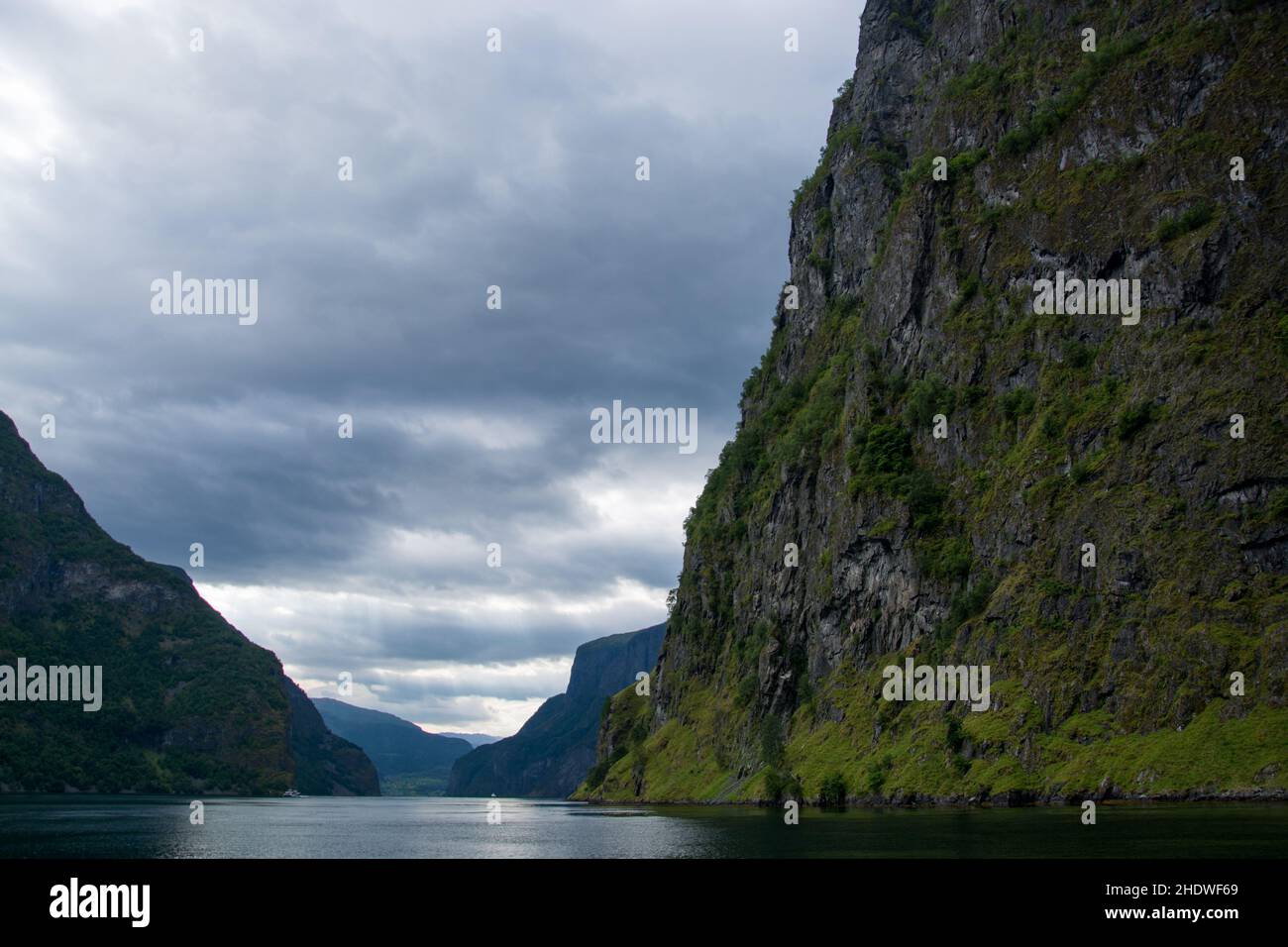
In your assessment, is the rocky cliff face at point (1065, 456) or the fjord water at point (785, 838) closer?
the fjord water at point (785, 838)

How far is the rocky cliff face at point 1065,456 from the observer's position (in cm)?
11206

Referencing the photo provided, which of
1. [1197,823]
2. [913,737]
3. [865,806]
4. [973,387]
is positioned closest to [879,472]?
[973,387]

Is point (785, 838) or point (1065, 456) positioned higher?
point (1065, 456)

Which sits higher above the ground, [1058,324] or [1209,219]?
[1209,219]

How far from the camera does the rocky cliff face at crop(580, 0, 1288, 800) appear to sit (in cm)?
11206

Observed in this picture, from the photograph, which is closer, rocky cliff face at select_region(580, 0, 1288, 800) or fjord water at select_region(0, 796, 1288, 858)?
fjord water at select_region(0, 796, 1288, 858)

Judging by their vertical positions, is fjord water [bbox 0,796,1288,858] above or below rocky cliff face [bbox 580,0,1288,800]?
below

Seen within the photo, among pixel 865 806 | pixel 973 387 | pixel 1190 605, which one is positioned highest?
pixel 973 387

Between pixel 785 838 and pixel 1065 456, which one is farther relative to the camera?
pixel 1065 456

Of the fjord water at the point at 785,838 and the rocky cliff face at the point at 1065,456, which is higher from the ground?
the rocky cliff face at the point at 1065,456

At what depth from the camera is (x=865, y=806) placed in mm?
127875

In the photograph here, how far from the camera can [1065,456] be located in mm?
138250
